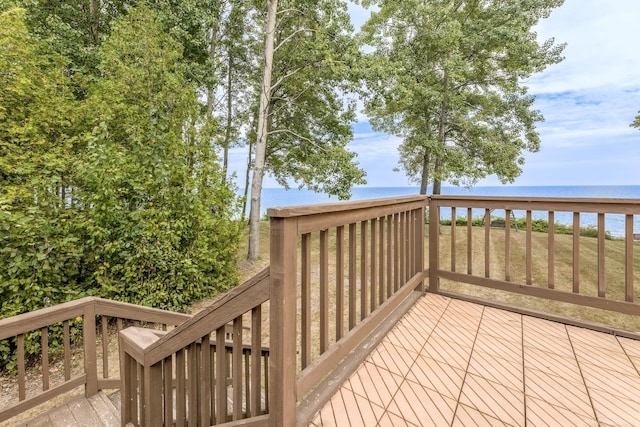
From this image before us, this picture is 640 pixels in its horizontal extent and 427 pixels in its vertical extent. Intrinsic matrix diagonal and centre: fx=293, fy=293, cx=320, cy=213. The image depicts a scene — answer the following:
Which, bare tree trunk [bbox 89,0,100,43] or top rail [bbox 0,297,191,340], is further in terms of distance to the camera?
bare tree trunk [bbox 89,0,100,43]

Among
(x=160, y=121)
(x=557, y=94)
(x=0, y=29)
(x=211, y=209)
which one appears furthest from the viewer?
(x=557, y=94)

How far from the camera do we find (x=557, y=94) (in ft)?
74.3

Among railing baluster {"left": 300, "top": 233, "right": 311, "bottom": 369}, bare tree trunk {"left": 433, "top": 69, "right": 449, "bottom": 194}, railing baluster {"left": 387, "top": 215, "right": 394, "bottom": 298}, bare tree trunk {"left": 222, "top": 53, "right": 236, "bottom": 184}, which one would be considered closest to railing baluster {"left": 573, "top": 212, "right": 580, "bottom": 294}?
railing baluster {"left": 387, "top": 215, "right": 394, "bottom": 298}

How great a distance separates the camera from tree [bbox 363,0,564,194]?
8711 mm

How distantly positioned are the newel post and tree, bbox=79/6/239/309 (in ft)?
13.3

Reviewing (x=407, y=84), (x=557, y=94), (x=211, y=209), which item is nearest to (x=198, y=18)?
(x=211, y=209)

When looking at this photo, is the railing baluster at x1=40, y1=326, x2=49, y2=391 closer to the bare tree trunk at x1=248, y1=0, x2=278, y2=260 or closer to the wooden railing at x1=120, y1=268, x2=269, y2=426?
the wooden railing at x1=120, y1=268, x2=269, y2=426

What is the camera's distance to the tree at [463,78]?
28.6ft

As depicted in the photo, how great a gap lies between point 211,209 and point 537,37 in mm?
11299

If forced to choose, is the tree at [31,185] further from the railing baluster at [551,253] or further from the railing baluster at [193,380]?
the railing baluster at [551,253]

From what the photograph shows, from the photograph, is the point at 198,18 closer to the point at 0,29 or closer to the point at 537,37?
the point at 0,29

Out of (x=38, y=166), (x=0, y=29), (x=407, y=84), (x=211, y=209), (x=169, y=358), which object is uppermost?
(x=407, y=84)

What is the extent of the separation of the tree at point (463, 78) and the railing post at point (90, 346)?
7.51 metres

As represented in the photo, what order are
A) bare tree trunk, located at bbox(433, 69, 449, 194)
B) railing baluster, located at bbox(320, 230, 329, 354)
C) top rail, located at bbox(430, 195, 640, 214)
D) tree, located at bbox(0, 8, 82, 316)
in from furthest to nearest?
bare tree trunk, located at bbox(433, 69, 449, 194) → tree, located at bbox(0, 8, 82, 316) → top rail, located at bbox(430, 195, 640, 214) → railing baluster, located at bbox(320, 230, 329, 354)
